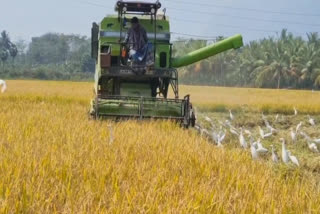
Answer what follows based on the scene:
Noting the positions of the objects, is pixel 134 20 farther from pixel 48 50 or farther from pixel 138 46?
pixel 48 50

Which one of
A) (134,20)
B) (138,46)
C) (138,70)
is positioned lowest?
(138,70)

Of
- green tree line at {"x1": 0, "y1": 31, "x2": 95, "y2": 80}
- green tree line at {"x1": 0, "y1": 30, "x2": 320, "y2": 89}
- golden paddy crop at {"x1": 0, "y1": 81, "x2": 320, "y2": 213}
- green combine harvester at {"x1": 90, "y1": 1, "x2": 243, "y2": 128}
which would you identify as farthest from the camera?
green tree line at {"x1": 0, "y1": 31, "x2": 95, "y2": 80}

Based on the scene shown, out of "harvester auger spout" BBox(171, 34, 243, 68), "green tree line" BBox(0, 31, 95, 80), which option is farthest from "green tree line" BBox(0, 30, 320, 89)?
"harvester auger spout" BBox(171, 34, 243, 68)

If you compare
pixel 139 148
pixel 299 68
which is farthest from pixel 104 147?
pixel 299 68

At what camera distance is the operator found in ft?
30.2

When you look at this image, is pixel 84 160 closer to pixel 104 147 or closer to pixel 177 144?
pixel 104 147

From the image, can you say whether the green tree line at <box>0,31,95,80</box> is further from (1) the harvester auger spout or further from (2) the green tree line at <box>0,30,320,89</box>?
(1) the harvester auger spout

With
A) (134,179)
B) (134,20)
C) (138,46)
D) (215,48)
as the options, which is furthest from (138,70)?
(134,179)

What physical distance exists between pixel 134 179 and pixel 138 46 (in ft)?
18.6

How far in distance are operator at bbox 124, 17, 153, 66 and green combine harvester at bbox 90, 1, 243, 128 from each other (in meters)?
0.07

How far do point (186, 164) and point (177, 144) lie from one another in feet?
4.20

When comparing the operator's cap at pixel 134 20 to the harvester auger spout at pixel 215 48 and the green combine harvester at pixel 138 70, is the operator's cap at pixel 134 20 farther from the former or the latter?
the harvester auger spout at pixel 215 48

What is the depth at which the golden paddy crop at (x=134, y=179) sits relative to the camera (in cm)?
314

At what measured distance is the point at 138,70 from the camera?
9.05 meters
